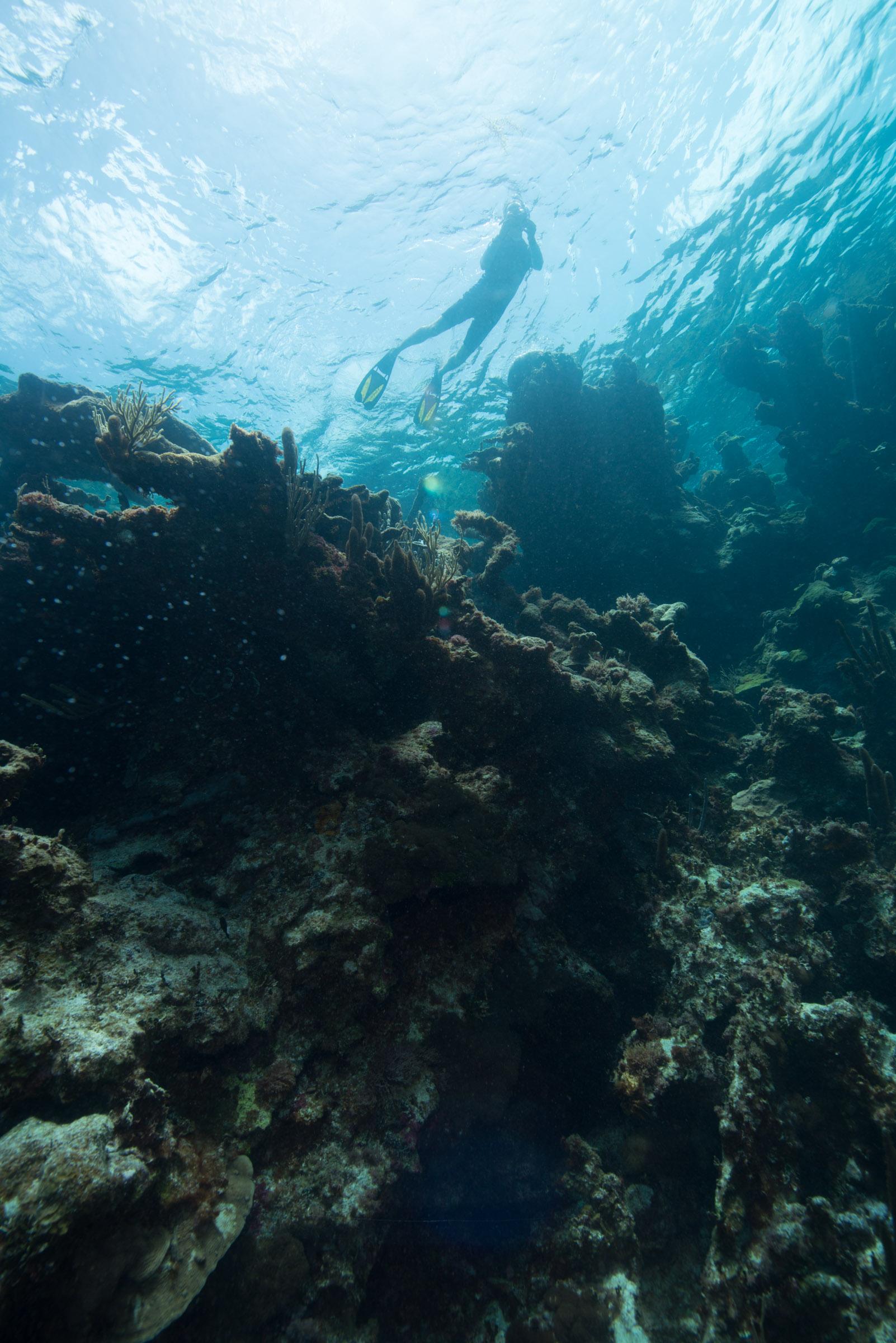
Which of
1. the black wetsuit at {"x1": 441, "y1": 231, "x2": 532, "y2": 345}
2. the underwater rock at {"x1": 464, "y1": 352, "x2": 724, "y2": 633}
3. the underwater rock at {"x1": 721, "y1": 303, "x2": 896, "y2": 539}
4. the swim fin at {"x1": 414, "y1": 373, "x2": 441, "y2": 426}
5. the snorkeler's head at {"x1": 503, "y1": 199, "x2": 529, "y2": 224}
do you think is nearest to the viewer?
the underwater rock at {"x1": 464, "y1": 352, "x2": 724, "y2": 633}

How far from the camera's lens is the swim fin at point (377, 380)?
16.1 metres

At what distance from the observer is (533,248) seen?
13.7 m

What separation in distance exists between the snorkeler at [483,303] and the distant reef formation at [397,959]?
38.9ft

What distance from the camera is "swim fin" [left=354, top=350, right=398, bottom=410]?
52.7 ft

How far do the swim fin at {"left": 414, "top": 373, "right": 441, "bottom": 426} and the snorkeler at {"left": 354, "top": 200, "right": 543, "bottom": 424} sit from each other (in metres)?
0.02

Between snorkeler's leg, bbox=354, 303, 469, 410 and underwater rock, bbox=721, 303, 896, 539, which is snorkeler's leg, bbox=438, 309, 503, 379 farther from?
underwater rock, bbox=721, 303, 896, 539

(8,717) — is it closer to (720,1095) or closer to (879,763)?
(720,1095)

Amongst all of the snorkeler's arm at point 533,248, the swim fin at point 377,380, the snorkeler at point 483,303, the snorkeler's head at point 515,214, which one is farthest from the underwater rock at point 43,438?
the snorkeler's arm at point 533,248

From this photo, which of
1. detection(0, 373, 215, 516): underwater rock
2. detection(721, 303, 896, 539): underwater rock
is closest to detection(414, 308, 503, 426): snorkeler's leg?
detection(721, 303, 896, 539): underwater rock

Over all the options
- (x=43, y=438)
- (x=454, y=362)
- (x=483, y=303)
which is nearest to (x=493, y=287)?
(x=483, y=303)

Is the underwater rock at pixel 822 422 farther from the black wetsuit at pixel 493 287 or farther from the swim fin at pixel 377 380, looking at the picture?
the swim fin at pixel 377 380

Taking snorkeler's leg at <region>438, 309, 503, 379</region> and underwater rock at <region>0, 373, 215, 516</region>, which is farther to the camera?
snorkeler's leg at <region>438, 309, 503, 379</region>

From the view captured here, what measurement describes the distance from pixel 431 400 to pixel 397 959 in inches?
704

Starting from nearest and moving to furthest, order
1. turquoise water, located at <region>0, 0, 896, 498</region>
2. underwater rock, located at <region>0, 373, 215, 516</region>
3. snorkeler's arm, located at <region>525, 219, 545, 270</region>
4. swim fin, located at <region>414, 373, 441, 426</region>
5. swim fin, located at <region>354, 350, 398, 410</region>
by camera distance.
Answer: underwater rock, located at <region>0, 373, 215, 516</region> → turquoise water, located at <region>0, 0, 896, 498</region> → snorkeler's arm, located at <region>525, 219, 545, 270</region> → swim fin, located at <region>354, 350, 398, 410</region> → swim fin, located at <region>414, 373, 441, 426</region>
